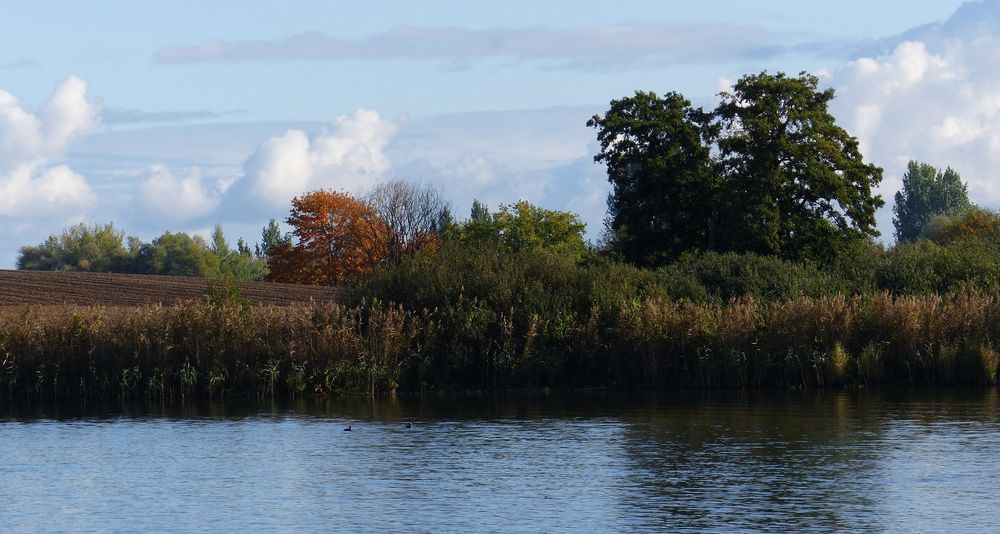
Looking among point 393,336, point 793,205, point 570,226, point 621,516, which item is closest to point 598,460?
point 621,516

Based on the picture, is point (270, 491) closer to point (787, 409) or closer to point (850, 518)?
point (850, 518)

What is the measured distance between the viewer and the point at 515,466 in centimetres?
2467

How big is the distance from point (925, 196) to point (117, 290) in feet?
383

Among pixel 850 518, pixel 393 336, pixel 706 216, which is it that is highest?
pixel 706 216

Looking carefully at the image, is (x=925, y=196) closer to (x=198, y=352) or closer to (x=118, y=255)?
(x=118, y=255)

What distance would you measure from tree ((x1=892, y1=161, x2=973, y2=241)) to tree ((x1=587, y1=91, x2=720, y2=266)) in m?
105

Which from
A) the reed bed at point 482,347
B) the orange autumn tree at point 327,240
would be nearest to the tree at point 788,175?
the reed bed at point 482,347

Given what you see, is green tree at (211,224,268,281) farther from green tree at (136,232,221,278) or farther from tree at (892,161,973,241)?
tree at (892,161,973,241)

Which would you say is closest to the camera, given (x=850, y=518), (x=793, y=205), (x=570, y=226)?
(x=850, y=518)

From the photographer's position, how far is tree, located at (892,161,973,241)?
163 metres

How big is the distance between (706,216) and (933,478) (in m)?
40.9

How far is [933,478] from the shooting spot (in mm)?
→ 22312

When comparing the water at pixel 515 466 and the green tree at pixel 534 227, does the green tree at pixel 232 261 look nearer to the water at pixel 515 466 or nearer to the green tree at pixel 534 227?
the green tree at pixel 534 227

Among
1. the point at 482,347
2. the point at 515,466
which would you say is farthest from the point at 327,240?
the point at 515,466
